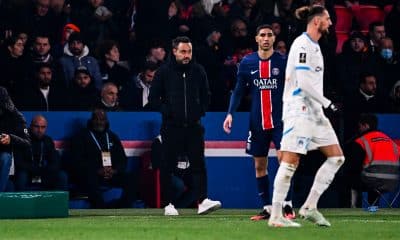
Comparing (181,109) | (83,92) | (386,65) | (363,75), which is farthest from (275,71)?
(386,65)

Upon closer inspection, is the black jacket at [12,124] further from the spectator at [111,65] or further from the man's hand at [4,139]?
the spectator at [111,65]

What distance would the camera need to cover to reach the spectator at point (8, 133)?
18.0 m

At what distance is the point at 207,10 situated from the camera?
23750 millimetres

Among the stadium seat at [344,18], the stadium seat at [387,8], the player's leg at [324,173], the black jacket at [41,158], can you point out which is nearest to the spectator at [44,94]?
the black jacket at [41,158]

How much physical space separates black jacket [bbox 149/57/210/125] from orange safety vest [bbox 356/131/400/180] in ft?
9.68

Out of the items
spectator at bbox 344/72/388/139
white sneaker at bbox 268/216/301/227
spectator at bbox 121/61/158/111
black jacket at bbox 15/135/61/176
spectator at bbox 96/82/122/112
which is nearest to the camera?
white sneaker at bbox 268/216/301/227

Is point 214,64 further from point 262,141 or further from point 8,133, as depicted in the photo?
point 262,141

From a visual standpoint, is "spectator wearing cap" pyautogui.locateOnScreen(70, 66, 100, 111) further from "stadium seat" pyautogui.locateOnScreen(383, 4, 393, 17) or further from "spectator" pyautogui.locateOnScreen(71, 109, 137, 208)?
"stadium seat" pyautogui.locateOnScreen(383, 4, 393, 17)

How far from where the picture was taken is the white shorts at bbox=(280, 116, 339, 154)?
13.8 metres

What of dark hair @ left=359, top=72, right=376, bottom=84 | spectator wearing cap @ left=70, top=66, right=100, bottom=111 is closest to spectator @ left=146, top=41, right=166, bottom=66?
spectator wearing cap @ left=70, top=66, right=100, bottom=111

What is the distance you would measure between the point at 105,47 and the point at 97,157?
242 cm

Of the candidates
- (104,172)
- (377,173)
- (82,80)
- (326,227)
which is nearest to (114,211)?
(104,172)

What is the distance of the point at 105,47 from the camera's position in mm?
21281

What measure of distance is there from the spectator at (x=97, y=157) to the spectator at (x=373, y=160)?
356cm
